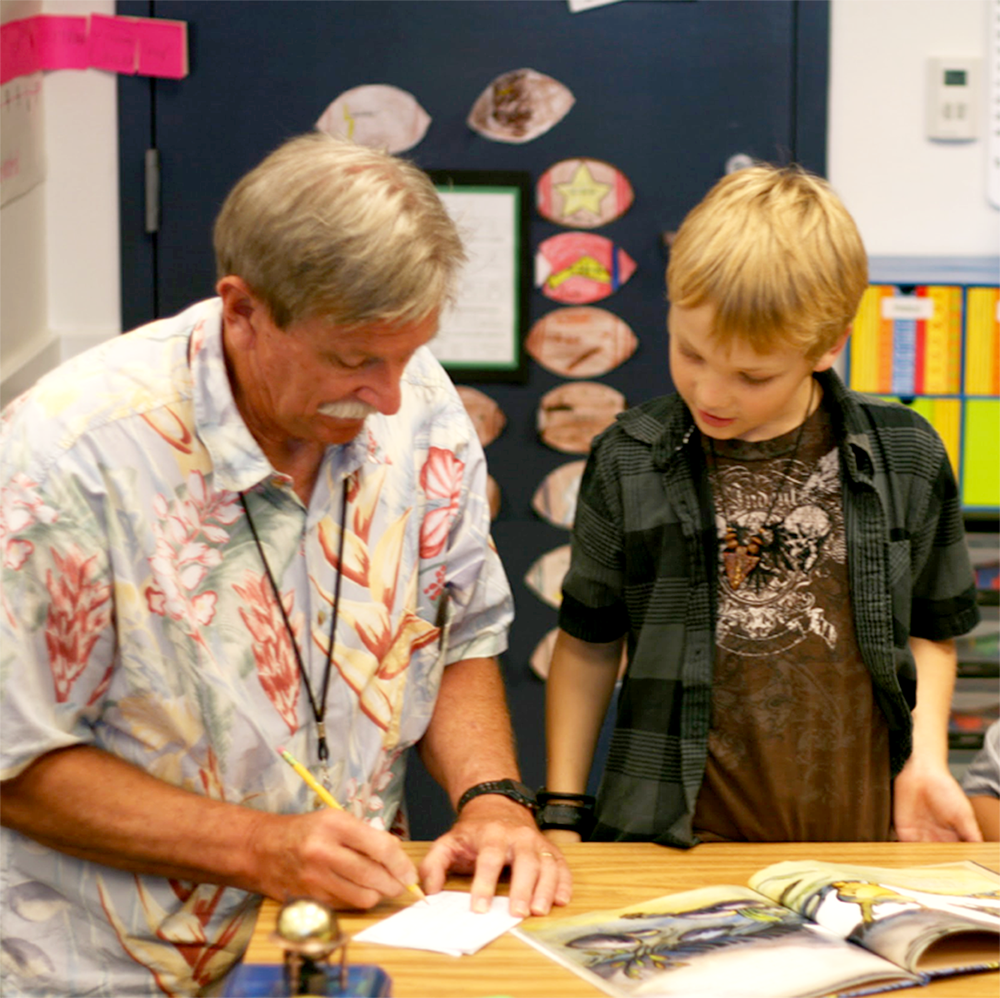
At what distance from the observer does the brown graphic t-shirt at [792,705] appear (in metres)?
1.53

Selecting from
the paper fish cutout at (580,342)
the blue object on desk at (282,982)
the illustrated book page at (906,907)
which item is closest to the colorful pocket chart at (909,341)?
the paper fish cutout at (580,342)

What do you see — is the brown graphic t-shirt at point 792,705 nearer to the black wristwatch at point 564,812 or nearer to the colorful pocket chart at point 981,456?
the black wristwatch at point 564,812

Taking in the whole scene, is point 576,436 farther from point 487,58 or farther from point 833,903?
point 833,903

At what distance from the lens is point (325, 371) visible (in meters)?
1.26

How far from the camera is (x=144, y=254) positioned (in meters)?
2.67

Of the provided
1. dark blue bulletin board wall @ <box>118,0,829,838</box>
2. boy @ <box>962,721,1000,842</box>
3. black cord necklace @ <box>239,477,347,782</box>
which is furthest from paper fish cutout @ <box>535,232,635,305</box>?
black cord necklace @ <box>239,477,347,782</box>

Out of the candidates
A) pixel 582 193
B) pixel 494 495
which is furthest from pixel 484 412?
pixel 582 193

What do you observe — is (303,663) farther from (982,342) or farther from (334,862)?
(982,342)

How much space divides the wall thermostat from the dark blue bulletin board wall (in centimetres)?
23

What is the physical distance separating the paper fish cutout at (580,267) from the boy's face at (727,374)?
4.06 feet

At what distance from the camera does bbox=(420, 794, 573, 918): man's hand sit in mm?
1199

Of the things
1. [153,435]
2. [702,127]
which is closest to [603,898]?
[153,435]

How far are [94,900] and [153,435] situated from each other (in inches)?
18.3

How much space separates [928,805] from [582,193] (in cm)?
159
